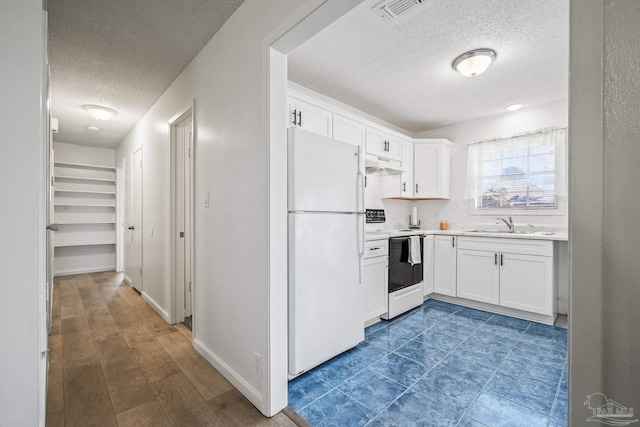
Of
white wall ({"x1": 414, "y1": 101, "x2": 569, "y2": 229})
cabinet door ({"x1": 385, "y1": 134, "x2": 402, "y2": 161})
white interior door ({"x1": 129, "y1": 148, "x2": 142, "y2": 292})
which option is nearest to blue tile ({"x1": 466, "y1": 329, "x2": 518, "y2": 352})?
white wall ({"x1": 414, "y1": 101, "x2": 569, "y2": 229})

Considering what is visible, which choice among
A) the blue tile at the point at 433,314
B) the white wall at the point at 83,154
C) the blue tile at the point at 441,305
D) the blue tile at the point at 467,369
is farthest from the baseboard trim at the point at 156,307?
the white wall at the point at 83,154

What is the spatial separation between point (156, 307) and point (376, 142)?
10.8ft

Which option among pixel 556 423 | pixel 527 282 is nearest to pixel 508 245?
pixel 527 282

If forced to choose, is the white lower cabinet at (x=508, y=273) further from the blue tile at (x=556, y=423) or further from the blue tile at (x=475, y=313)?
the blue tile at (x=556, y=423)

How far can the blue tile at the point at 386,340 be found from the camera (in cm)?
249

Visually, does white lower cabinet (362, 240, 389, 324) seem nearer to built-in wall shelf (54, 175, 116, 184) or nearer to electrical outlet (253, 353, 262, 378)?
electrical outlet (253, 353, 262, 378)

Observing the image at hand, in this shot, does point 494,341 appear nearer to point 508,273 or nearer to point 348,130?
point 508,273

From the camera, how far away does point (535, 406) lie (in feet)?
5.56

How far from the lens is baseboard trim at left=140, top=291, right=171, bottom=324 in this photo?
3.03m

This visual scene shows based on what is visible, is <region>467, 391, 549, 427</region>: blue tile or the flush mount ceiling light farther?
the flush mount ceiling light

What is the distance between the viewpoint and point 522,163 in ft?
11.9

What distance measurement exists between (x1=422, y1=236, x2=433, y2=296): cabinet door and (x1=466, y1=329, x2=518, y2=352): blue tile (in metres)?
0.98

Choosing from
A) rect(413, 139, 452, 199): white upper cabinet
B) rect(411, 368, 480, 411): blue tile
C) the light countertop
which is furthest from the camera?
rect(413, 139, 452, 199): white upper cabinet

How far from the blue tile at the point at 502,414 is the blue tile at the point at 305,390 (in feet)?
2.92
